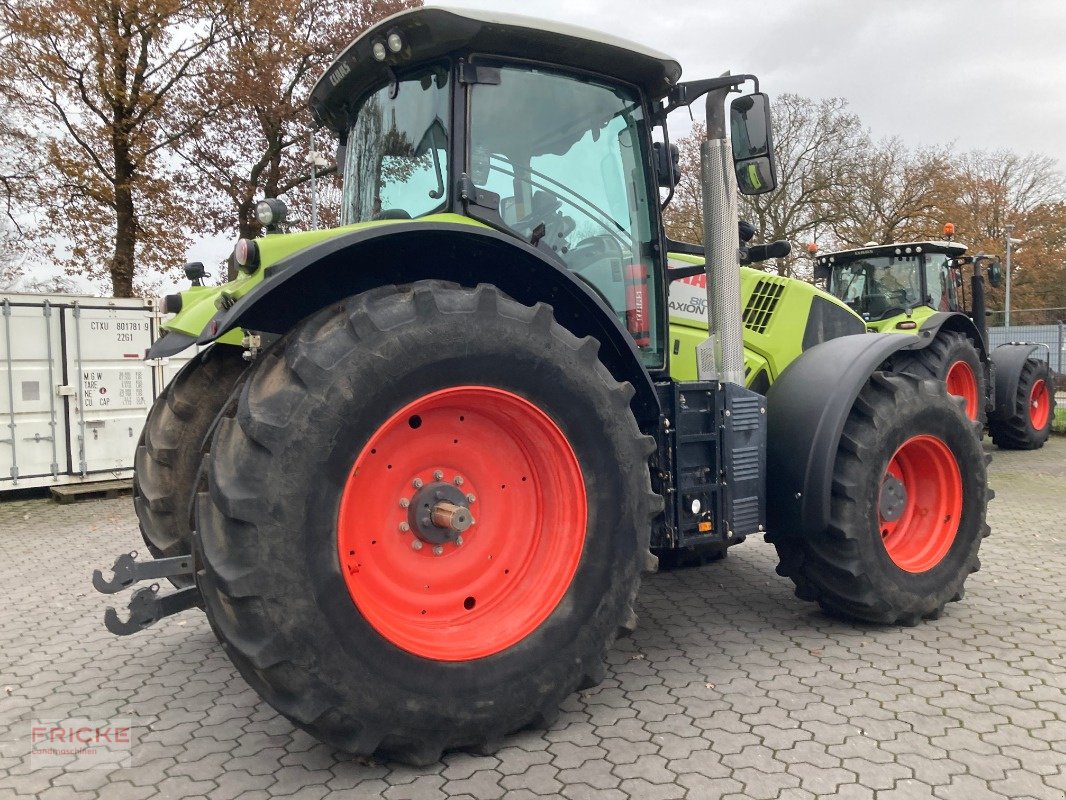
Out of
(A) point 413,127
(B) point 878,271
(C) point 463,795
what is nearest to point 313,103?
(A) point 413,127

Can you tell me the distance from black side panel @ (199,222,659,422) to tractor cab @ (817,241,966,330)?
8.39 metres

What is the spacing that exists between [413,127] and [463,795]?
2.59m

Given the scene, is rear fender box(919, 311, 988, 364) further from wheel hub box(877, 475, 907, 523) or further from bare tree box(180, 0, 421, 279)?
bare tree box(180, 0, 421, 279)

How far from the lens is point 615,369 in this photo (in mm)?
3441

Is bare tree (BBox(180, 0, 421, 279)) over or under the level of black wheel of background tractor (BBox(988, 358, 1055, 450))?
over

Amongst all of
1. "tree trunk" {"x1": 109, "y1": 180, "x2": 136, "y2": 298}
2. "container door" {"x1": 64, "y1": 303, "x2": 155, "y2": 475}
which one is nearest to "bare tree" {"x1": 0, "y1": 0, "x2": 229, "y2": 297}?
"tree trunk" {"x1": 109, "y1": 180, "x2": 136, "y2": 298}

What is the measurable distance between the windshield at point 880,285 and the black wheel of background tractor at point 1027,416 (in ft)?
8.14

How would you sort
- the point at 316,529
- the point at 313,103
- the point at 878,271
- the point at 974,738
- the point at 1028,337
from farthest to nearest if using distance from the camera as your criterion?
1. the point at 1028,337
2. the point at 878,271
3. the point at 313,103
4. the point at 974,738
5. the point at 316,529

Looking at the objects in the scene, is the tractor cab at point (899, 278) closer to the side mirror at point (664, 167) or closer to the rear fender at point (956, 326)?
the rear fender at point (956, 326)

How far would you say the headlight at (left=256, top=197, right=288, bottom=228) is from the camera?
3.45 meters

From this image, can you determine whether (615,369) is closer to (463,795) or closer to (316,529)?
(316,529)

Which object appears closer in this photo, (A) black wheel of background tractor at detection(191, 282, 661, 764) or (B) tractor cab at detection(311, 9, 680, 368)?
(A) black wheel of background tractor at detection(191, 282, 661, 764)

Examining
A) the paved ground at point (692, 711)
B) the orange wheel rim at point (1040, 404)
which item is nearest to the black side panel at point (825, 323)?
the paved ground at point (692, 711)

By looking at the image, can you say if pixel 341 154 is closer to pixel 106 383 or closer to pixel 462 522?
pixel 462 522
